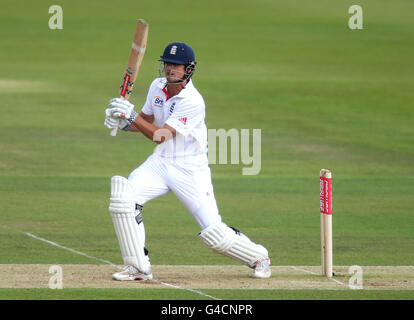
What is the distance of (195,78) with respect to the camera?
1132 inches


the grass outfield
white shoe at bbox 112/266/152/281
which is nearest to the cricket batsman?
white shoe at bbox 112/266/152/281

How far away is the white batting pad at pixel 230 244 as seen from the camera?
8719mm

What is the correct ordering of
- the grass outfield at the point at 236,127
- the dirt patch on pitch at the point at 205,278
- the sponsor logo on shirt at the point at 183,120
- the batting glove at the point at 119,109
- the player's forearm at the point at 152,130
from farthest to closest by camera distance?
the grass outfield at the point at 236,127 < the sponsor logo on shirt at the point at 183,120 < the dirt patch on pitch at the point at 205,278 < the player's forearm at the point at 152,130 < the batting glove at the point at 119,109

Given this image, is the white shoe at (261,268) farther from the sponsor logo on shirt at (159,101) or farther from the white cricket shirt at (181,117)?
the sponsor logo on shirt at (159,101)

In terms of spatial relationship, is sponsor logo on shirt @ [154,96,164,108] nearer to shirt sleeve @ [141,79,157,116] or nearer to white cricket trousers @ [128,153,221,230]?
shirt sleeve @ [141,79,157,116]

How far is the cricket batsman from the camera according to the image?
848 centimetres

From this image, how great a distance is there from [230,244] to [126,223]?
3.40 feet

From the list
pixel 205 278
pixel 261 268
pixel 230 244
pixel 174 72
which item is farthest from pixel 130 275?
pixel 174 72

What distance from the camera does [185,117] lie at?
8.62m

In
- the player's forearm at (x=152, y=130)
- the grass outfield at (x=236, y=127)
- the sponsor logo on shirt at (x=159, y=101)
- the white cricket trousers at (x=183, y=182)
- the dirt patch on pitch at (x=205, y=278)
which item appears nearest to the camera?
the player's forearm at (x=152, y=130)

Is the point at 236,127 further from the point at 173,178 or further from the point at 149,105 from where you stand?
the point at 173,178

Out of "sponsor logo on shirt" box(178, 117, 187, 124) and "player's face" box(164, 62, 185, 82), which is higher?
"player's face" box(164, 62, 185, 82)

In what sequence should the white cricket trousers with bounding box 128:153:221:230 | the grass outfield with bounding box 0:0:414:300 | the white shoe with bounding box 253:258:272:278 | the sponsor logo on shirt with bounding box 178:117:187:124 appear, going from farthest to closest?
the grass outfield with bounding box 0:0:414:300, the white shoe with bounding box 253:258:272:278, the white cricket trousers with bounding box 128:153:221:230, the sponsor logo on shirt with bounding box 178:117:187:124

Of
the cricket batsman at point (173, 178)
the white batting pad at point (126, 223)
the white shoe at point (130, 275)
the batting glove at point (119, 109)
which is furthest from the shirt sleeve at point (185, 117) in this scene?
the white shoe at point (130, 275)
